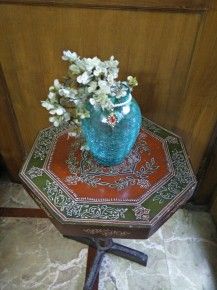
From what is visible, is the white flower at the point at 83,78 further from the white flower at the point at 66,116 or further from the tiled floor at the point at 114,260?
the tiled floor at the point at 114,260

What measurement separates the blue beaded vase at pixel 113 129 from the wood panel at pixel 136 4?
357 mm

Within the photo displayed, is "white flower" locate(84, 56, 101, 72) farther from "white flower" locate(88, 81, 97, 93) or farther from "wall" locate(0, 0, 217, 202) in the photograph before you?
"wall" locate(0, 0, 217, 202)

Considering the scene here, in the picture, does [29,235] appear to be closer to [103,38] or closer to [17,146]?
[17,146]

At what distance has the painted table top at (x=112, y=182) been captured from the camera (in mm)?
895

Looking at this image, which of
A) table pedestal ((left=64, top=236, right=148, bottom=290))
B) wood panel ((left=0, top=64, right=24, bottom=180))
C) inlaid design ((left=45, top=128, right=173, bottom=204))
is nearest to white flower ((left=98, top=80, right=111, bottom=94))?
inlaid design ((left=45, top=128, right=173, bottom=204))

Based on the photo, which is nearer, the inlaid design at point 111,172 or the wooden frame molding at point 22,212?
the inlaid design at point 111,172

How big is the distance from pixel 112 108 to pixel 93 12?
16.9 inches

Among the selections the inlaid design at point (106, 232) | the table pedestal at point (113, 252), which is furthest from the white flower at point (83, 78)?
the table pedestal at point (113, 252)

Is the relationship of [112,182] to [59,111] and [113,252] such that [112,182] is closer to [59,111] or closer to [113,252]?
[59,111]

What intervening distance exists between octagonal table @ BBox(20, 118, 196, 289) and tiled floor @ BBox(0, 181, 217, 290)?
585 mm

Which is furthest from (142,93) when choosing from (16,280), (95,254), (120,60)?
(16,280)

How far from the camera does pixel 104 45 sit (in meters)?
1.08

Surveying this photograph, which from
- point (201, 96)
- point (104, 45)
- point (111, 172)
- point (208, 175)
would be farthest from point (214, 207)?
point (104, 45)

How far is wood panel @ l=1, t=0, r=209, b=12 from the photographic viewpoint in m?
0.95
